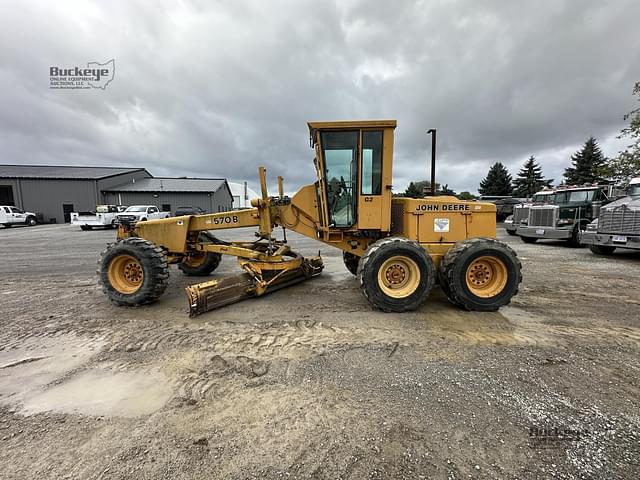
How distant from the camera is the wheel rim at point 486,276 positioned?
450cm

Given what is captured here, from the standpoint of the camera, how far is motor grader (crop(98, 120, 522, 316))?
4.42 m

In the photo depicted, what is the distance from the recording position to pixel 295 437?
6.98 feet

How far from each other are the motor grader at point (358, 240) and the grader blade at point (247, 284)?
0.6 inches

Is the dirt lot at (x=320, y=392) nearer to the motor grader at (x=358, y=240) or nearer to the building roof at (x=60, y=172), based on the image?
the motor grader at (x=358, y=240)

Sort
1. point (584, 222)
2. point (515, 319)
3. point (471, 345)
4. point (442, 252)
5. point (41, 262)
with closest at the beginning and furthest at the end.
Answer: point (471, 345)
point (515, 319)
point (442, 252)
point (41, 262)
point (584, 222)

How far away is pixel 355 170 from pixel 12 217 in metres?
34.3

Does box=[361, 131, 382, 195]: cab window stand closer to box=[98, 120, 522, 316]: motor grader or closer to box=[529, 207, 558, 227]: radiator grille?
Result: box=[98, 120, 522, 316]: motor grader

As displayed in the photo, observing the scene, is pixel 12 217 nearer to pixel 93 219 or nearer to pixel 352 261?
pixel 93 219

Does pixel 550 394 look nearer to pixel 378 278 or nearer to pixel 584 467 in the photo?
pixel 584 467

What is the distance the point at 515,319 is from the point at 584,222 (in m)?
11.1

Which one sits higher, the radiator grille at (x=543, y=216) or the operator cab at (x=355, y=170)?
the operator cab at (x=355, y=170)

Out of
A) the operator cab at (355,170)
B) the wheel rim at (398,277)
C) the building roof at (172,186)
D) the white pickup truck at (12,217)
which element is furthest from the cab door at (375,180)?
the building roof at (172,186)

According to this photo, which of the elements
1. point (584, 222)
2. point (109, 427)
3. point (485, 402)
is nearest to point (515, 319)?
point (485, 402)

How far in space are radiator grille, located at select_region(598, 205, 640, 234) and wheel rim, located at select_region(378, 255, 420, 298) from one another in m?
8.46
